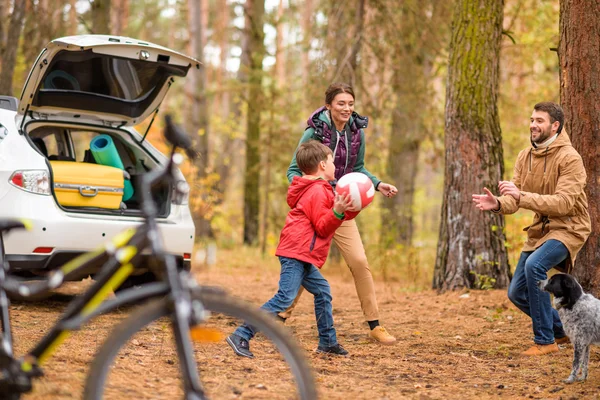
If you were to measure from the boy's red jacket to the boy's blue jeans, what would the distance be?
99mm

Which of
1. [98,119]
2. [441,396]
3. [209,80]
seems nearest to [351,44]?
[98,119]

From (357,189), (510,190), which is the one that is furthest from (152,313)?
(510,190)

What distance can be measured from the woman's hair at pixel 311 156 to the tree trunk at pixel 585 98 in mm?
2463

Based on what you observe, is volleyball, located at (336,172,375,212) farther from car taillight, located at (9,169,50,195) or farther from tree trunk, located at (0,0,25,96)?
tree trunk, located at (0,0,25,96)

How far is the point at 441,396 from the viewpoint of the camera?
4.65 meters

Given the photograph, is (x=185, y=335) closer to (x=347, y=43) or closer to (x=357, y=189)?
(x=357, y=189)

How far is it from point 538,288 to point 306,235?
195 centimetres

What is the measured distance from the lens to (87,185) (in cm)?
691

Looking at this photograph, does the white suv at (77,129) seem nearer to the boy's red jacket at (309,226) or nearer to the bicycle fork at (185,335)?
the boy's red jacket at (309,226)

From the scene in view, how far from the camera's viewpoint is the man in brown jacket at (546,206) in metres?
5.62

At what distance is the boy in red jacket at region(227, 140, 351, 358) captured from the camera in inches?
215

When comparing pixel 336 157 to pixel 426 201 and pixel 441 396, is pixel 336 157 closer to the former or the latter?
pixel 441 396

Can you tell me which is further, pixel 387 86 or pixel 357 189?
pixel 387 86

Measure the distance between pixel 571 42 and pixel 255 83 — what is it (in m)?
10.7
